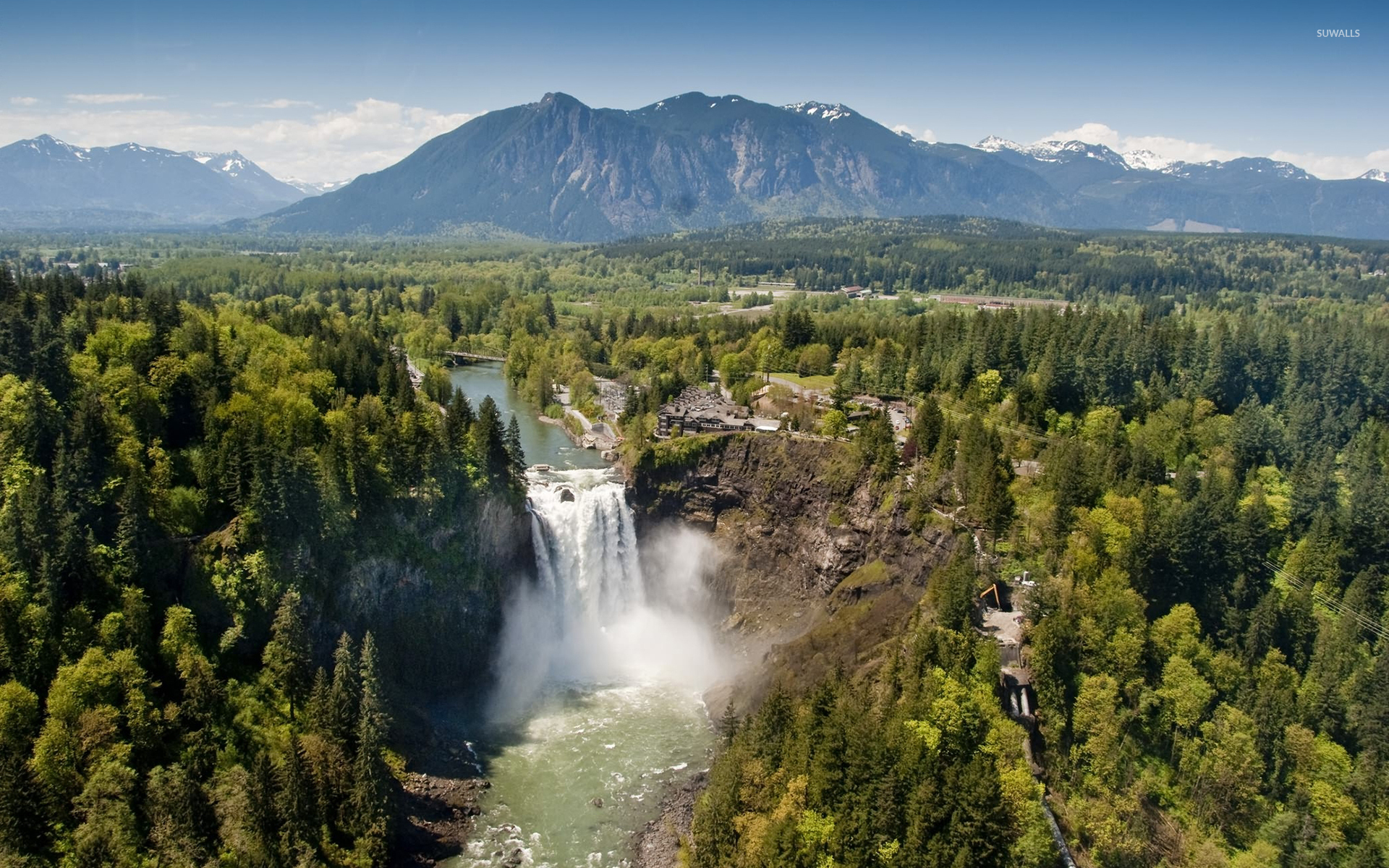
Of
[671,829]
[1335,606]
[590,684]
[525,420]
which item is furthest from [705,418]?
[1335,606]

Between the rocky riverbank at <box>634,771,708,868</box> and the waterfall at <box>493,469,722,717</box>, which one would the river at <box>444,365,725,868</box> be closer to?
the waterfall at <box>493,469,722,717</box>

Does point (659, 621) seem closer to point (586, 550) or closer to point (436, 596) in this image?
point (586, 550)

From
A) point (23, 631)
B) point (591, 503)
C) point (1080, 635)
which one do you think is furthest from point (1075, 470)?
point (23, 631)

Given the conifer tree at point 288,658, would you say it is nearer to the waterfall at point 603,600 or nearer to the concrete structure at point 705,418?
the waterfall at point 603,600

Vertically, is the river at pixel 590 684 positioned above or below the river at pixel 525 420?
below

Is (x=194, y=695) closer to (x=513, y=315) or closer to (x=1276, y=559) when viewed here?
(x=1276, y=559)

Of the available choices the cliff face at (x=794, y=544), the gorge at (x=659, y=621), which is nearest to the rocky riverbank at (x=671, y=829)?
the gorge at (x=659, y=621)

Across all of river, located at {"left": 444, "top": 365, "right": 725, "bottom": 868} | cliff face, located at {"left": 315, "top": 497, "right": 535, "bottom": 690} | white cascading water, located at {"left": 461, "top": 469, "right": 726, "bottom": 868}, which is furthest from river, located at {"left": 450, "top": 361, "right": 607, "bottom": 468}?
cliff face, located at {"left": 315, "top": 497, "right": 535, "bottom": 690}
